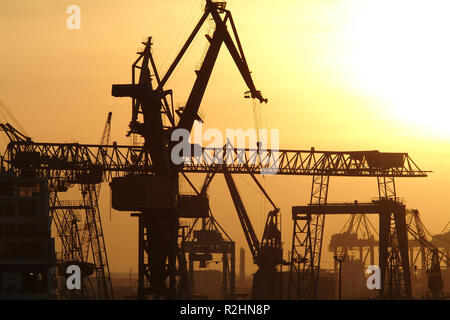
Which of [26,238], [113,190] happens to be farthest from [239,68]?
[26,238]

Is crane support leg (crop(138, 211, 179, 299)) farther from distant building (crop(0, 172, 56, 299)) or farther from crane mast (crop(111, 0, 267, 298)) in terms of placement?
distant building (crop(0, 172, 56, 299))

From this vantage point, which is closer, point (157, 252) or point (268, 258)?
point (157, 252)

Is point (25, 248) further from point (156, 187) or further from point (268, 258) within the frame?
point (268, 258)

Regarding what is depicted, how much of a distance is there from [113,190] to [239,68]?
24.6 meters

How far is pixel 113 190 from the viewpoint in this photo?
412ft

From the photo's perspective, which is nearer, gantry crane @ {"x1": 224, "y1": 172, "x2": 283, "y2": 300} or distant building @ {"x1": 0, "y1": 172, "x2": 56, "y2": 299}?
distant building @ {"x1": 0, "y1": 172, "x2": 56, "y2": 299}

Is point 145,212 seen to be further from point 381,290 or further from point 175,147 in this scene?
point 381,290

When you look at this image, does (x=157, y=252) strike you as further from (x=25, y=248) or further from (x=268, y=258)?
(x=268, y=258)

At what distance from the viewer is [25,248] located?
13400cm

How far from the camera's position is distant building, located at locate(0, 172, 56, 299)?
430 ft

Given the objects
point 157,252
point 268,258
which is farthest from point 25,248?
point 268,258

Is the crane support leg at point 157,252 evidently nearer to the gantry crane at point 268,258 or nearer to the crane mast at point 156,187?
the crane mast at point 156,187

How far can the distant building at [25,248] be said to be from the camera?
430 feet
